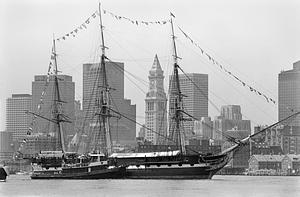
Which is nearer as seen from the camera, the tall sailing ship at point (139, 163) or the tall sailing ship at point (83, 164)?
the tall sailing ship at point (139, 163)

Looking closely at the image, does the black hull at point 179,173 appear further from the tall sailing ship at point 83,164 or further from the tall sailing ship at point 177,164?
the tall sailing ship at point 83,164

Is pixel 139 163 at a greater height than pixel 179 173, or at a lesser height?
greater

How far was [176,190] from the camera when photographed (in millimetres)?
103438

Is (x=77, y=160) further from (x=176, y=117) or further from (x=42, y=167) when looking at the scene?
(x=176, y=117)

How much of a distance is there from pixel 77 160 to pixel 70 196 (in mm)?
58393

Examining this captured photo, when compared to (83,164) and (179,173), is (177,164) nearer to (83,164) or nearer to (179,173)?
(179,173)

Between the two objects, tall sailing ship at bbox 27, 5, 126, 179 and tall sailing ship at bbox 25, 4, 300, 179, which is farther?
tall sailing ship at bbox 27, 5, 126, 179

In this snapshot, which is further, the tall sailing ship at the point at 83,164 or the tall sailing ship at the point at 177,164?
the tall sailing ship at the point at 83,164

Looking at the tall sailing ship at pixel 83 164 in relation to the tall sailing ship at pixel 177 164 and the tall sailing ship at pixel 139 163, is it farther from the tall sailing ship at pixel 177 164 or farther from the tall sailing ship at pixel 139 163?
the tall sailing ship at pixel 177 164

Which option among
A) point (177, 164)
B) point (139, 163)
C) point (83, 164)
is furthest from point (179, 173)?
point (83, 164)

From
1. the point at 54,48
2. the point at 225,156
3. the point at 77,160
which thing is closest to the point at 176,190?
the point at 225,156

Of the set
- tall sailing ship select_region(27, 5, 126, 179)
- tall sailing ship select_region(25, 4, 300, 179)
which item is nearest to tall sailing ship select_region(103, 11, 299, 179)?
tall sailing ship select_region(25, 4, 300, 179)

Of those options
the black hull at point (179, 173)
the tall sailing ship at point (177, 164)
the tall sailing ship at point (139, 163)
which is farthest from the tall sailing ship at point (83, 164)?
the black hull at point (179, 173)

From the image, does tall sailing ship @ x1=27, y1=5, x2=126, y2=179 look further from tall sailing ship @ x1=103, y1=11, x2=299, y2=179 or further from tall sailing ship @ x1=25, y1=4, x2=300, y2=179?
tall sailing ship @ x1=103, y1=11, x2=299, y2=179
